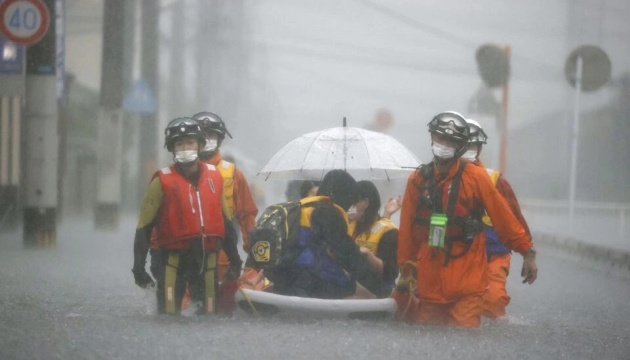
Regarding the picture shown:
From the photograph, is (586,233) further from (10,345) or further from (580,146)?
(580,146)

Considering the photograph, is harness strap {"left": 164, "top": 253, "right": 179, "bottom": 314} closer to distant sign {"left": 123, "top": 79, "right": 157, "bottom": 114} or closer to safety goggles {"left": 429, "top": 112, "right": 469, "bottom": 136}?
safety goggles {"left": 429, "top": 112, "right": 469, "bottom": 136}

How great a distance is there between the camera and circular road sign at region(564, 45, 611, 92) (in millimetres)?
A: 19031

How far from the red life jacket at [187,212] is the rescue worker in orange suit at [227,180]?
978 millimetres

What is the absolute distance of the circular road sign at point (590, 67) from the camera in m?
19.0

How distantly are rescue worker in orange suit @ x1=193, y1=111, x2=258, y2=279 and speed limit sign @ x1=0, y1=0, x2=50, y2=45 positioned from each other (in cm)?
574

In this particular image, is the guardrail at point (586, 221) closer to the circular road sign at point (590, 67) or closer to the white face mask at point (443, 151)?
the circular road sign at point (590, 67)

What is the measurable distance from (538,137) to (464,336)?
147ft

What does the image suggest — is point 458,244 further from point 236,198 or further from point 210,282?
point 236,198

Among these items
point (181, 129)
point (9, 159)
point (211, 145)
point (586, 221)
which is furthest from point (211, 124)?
point (586, 221)

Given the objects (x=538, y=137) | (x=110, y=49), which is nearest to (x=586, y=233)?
(x=110, y=49)

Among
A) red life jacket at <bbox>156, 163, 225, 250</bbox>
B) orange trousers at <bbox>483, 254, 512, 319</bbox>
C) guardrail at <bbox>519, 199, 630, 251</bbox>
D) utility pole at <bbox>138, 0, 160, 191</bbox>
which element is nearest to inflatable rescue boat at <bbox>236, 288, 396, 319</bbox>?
red life jacket at <bbox>156, 163, 225, 250</bbox>

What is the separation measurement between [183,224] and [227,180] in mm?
1264

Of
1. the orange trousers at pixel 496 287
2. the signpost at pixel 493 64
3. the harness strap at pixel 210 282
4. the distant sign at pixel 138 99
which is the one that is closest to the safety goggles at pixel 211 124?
the harness strap at pixel 210 282

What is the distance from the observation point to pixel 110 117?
23.2 m
